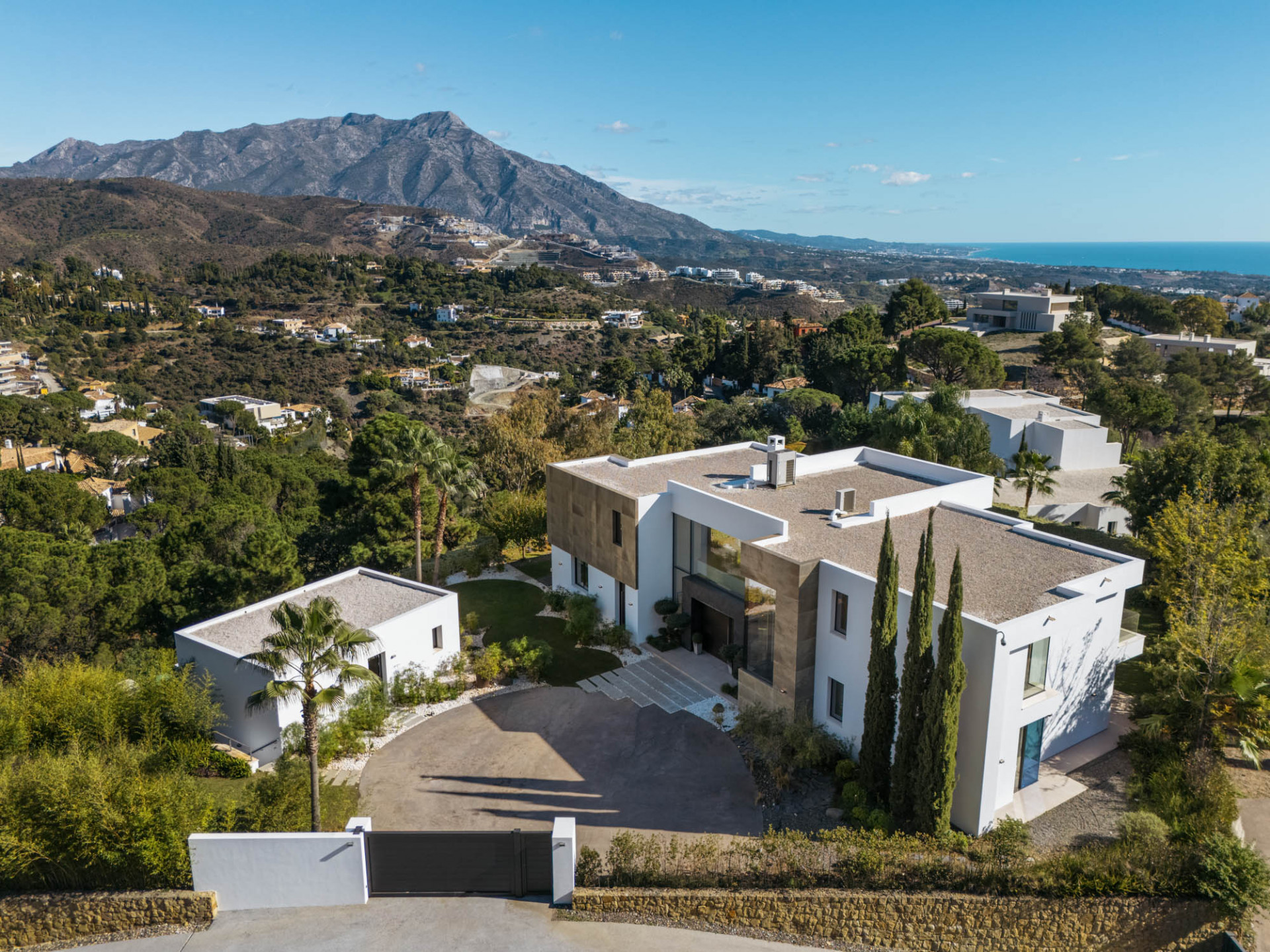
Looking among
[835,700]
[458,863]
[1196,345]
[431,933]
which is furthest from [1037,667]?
[1196,345]

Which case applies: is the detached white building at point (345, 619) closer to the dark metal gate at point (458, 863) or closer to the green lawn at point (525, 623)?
the green lawn at point (525, 623)

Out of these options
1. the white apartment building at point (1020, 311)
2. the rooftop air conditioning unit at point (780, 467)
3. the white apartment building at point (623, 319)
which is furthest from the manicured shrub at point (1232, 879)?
the white apartment building at point (623, 319)

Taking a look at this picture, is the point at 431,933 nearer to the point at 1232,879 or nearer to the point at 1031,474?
the point at 1232,879

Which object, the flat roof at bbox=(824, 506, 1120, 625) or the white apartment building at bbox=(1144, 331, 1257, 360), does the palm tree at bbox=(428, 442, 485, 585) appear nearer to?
the flat roof at bbox=(824, 506, 1120, 625)

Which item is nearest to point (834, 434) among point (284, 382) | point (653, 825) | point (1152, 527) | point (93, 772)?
point (1152, 527)

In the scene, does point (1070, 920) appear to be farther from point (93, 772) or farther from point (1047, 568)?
point (93, 772)

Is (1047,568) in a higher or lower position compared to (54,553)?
higher
